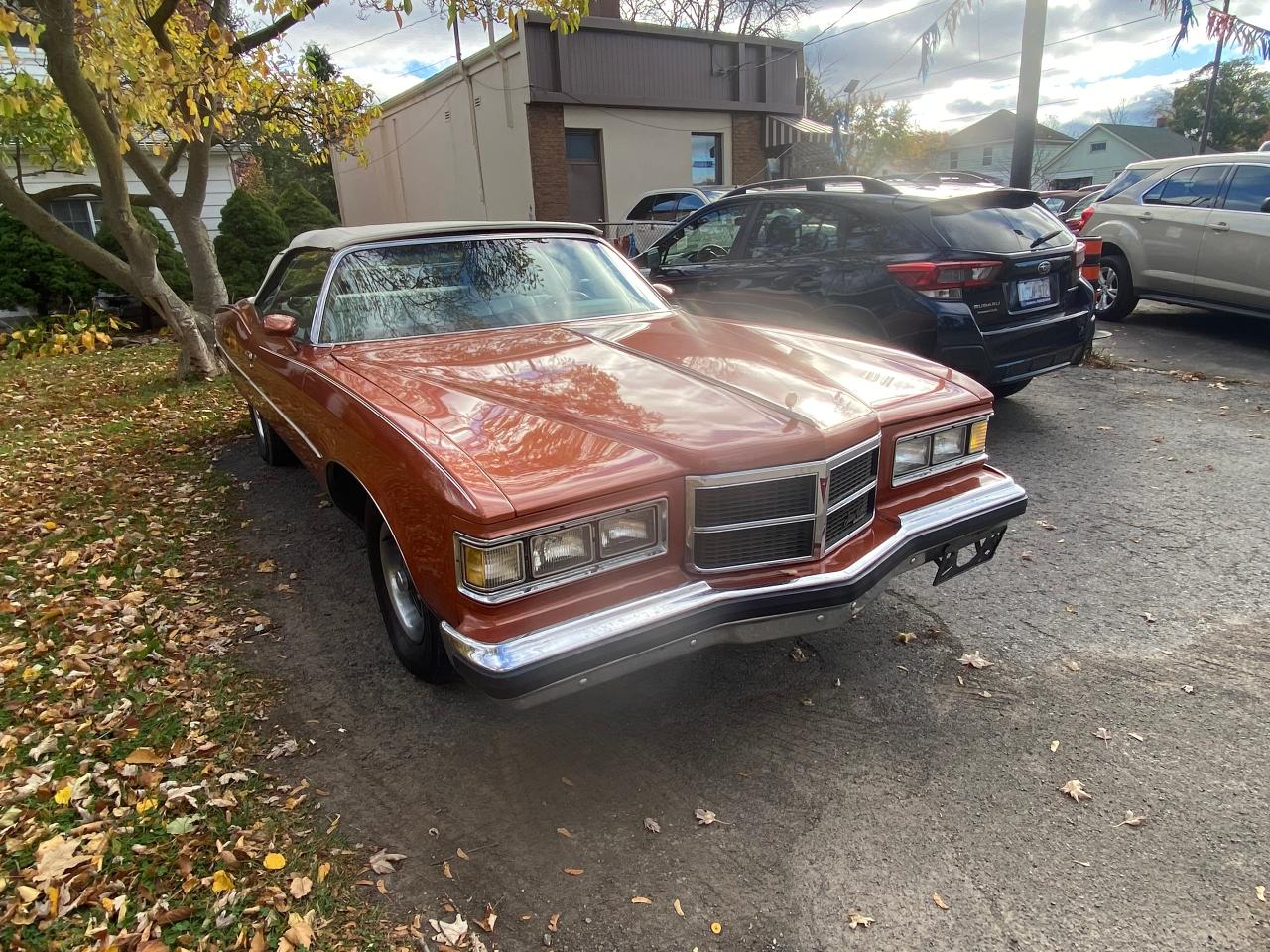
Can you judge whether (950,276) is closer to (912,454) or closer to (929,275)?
(929,275)

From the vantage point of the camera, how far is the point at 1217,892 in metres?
2.17

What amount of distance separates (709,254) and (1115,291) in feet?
18.1

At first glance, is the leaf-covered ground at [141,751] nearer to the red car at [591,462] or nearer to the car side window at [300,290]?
the red car at [591,462]

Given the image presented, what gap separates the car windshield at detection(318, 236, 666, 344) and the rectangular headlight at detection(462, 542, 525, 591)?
1693mm

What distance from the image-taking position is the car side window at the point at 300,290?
389 cm

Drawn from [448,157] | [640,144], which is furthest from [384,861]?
[448,157]

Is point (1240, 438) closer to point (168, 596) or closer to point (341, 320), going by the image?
point (341, 320)

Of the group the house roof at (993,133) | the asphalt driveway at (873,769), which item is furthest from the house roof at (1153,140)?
Answer: the asphalt driveway at (873,769)

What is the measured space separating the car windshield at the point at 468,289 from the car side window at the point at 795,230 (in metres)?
2.08

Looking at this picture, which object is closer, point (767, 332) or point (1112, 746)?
point (1112, 746)

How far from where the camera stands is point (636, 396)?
2.85 meters

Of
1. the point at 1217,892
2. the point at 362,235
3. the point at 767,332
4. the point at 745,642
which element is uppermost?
the point at 362,235

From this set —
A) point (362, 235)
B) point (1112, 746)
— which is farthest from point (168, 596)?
point (1112, 746)

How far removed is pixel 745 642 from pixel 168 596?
295 cm
